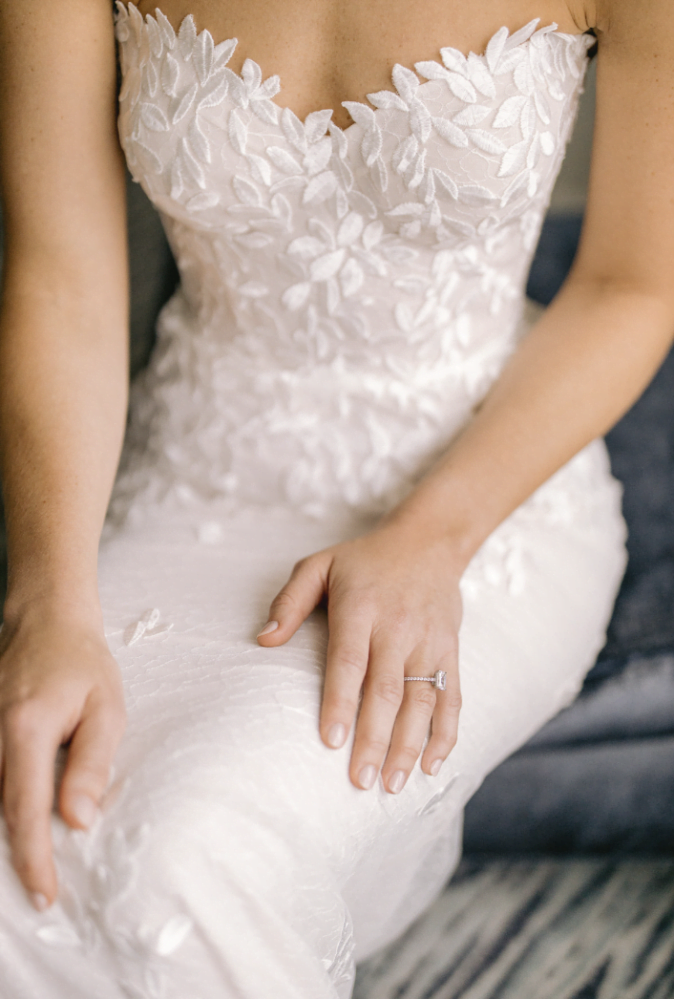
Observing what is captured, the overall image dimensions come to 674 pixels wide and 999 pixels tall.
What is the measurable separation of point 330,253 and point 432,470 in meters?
0.26

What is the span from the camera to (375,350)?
36.1 inches

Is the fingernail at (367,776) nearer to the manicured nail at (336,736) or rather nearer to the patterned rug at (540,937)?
the manicured nail at (336,736)

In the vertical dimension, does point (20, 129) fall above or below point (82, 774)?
above

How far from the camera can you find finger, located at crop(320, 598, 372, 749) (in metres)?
0.66

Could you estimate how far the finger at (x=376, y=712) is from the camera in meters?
0.67

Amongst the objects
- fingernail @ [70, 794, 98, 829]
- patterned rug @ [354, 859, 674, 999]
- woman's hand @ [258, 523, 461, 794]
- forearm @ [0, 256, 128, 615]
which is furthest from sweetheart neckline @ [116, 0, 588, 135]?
patterned rug @ [354, 859, 674, 999]

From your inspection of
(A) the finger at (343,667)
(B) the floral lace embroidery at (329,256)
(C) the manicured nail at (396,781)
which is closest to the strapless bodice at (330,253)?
(B) the floral lace embroidery at (329,256)

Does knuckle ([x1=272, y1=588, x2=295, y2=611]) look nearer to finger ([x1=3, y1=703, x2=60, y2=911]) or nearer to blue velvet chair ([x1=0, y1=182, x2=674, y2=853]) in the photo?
finger ([x1=3, y1=703, x2=60, y2=911])

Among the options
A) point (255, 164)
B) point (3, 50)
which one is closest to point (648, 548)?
point (255, 164)

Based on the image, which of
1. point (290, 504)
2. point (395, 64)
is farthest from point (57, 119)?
point (290, 504)

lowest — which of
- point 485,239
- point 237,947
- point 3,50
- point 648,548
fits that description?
point 648,548

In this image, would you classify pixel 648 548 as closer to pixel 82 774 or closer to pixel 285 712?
pixel 285 712

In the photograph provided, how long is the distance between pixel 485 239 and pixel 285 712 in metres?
0.55

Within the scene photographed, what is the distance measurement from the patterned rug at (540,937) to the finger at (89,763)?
68 centimetres
